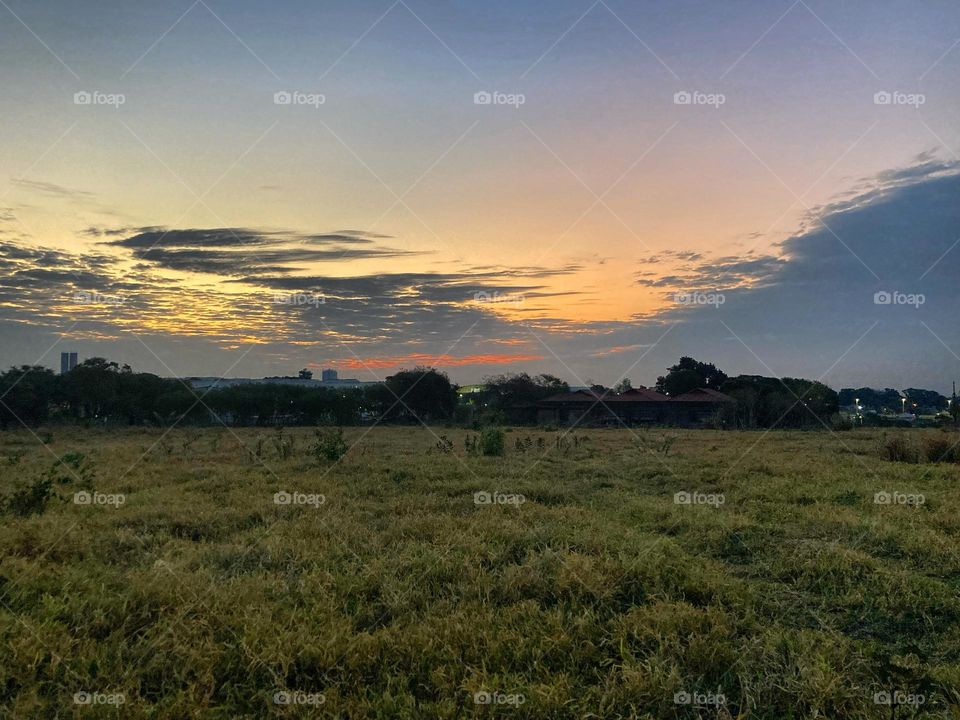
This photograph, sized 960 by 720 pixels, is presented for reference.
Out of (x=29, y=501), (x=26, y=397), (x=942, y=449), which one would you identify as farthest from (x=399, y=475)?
(x=26, y=397)

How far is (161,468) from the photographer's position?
1313cm

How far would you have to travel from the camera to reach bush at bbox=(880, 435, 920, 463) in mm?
15461

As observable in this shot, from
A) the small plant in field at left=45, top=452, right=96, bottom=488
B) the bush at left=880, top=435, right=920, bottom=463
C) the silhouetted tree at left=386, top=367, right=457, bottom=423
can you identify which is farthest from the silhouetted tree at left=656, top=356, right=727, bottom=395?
the small plant in field at left=45, top=452, right=96, bottom=488

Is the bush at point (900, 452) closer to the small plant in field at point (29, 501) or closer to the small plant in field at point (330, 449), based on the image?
the small plant in field at point (330, 449)

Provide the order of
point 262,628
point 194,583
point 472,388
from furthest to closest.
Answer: point 472,388 < point 194,583 < point 262,628

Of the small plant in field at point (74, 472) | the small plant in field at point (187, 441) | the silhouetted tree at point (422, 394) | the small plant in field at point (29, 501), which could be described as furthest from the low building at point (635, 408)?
the small plant in field at point (29, 501)

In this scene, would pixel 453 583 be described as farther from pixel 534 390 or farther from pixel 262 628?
pixel 534 390

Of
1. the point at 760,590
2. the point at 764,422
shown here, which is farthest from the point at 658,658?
the point at 764,422

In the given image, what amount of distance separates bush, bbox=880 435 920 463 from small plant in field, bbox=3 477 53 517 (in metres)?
17.4

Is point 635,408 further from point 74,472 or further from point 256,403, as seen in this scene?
point 74,472

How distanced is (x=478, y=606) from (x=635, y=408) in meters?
41.3

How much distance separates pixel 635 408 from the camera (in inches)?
1767

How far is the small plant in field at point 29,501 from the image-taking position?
27.9ft

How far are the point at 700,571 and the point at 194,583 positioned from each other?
14.4ft
